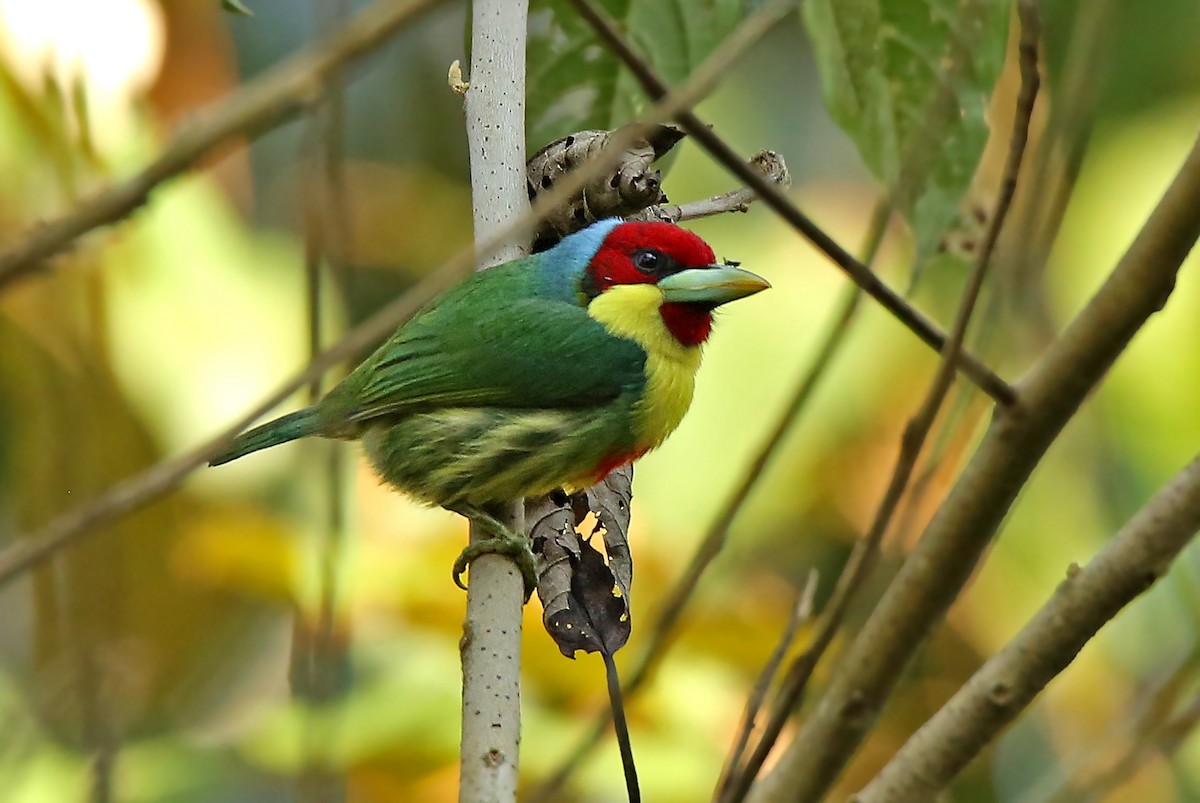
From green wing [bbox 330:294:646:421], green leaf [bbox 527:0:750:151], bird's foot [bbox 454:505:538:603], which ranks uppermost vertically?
green leaf [bbox 527:0:750:151]

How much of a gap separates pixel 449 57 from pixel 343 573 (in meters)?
2.79

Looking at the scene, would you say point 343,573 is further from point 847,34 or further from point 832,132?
point 832,132

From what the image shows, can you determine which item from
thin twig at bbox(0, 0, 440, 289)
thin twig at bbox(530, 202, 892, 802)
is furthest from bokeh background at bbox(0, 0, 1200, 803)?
thin twig at bbox(0, 0, 440, 289)

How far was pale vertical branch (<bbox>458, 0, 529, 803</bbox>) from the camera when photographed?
1.81 meters

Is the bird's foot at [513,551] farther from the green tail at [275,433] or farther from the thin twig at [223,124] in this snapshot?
the thin twig at [223,124]

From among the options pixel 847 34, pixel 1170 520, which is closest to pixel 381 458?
pixel 847 34

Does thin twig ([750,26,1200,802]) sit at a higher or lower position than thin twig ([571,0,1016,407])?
lower

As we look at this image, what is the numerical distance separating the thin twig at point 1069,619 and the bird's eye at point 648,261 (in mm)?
2049

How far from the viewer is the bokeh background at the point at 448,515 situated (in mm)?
3324

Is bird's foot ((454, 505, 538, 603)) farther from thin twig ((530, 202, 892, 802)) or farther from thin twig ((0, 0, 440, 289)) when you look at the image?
thin twig ((0, 0, 440, 289))

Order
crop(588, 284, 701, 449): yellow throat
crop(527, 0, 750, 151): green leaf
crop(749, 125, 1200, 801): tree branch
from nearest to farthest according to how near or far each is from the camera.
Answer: crop(749, 125, 1200, 801): tree branch, crop(527, 0, 750, 151): green leaf, crop(588, 284, 701, 449): yellow throat

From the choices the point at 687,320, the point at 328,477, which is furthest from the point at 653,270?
the point at 328,477

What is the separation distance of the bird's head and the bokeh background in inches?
26.4

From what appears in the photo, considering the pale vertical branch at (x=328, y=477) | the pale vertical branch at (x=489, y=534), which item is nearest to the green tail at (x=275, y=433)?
the pale vertical branch at (x=489, y=534)
